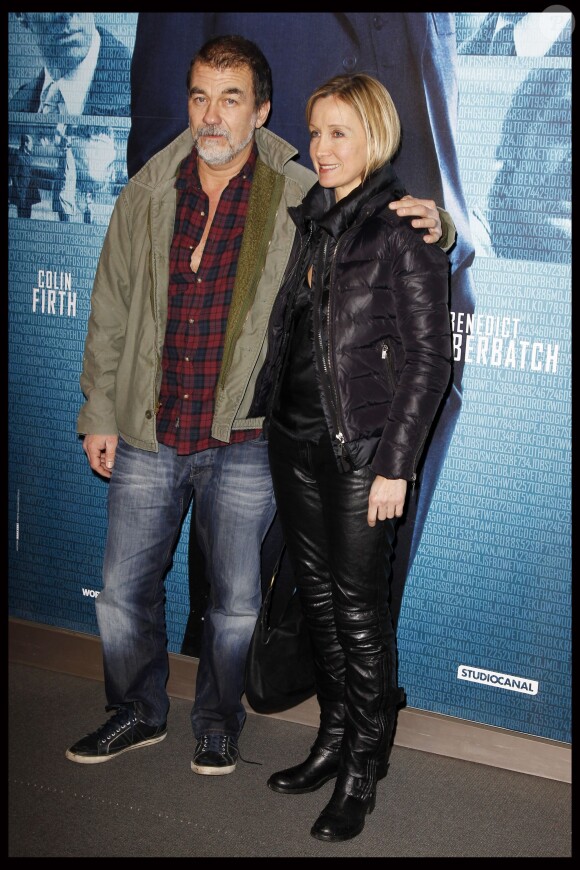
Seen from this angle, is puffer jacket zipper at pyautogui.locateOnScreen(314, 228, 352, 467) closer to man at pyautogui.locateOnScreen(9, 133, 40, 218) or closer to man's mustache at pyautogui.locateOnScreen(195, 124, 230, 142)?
man's mustache at pyautogui.locateOnScreen(195, 124, 230, 142)

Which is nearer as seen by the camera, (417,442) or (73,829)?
(417,442)

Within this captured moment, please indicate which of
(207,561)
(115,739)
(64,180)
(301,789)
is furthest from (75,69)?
(301,789)

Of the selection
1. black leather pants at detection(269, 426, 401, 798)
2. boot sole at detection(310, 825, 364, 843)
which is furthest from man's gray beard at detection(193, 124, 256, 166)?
boot sole at detection(310, 825, 364, 843)

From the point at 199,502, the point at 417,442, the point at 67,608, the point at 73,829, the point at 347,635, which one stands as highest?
the point at 417,442

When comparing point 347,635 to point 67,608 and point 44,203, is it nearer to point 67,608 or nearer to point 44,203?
point 67,608

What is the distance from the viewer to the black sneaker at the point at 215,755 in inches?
104

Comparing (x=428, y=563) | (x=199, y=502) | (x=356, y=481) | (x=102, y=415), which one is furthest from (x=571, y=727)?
(x=102, y=415)

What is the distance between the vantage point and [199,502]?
267 centimetres

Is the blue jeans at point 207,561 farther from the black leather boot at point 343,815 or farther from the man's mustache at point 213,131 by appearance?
the man's mustache at point 213,131

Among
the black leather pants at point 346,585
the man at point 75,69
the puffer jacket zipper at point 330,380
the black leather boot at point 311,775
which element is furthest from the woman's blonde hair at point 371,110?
the black leather boot at point 311,775

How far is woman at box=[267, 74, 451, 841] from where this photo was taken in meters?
2.17

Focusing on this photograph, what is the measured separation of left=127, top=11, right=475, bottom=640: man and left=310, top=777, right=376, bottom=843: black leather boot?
24.2 inches

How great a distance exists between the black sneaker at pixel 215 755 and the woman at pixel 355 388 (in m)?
0.39

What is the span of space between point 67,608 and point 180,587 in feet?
1.63
